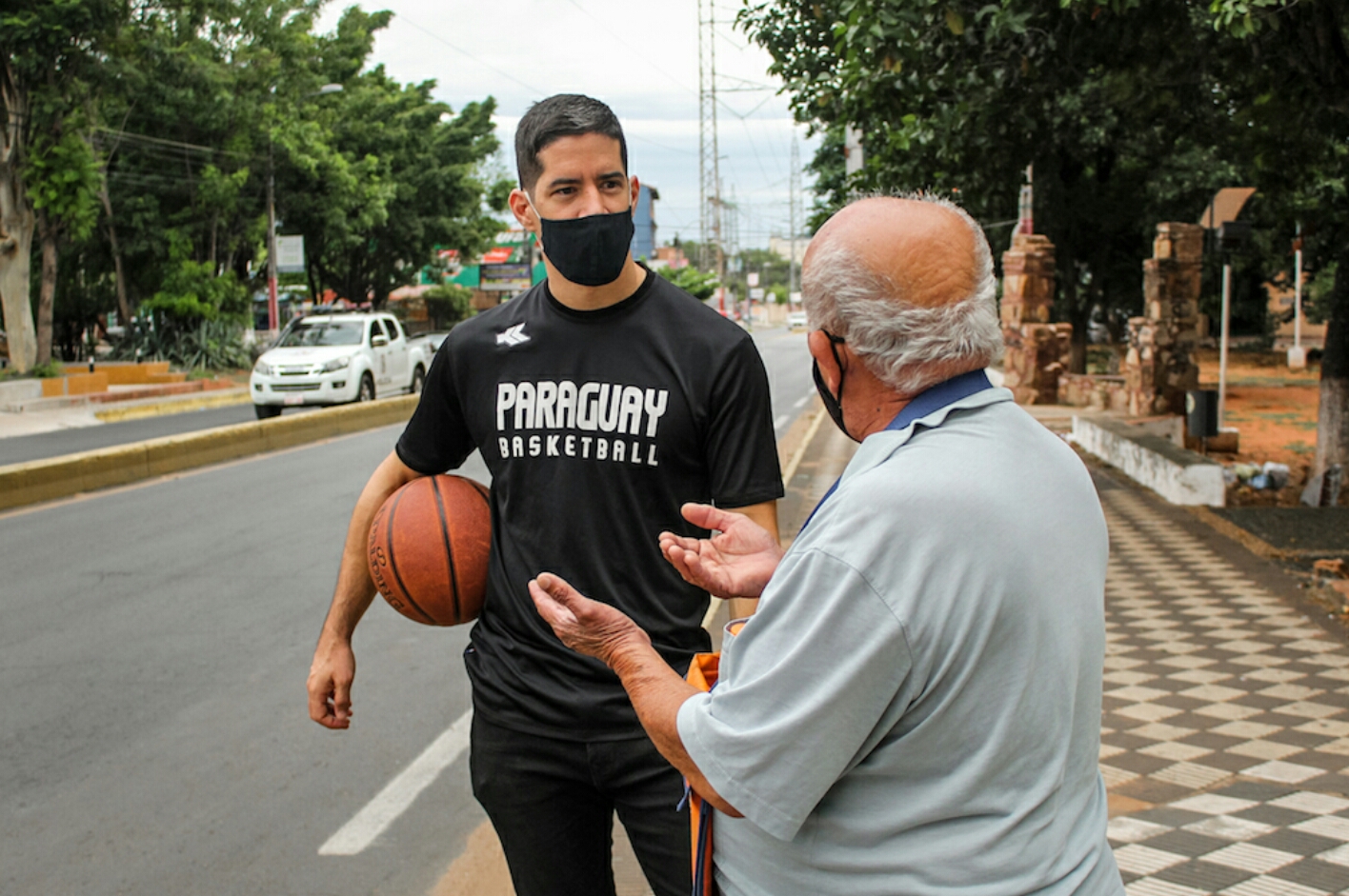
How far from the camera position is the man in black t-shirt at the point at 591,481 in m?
2.55

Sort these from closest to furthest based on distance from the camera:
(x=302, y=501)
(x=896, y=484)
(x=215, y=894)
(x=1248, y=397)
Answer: (x=896, y=484), (x=215, y=894), (x=302, y=501), (x=1248, y=397)

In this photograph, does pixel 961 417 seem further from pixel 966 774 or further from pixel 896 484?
pixel 966 774

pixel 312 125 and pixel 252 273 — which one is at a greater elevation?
pixel 312 125

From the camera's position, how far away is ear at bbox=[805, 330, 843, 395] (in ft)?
5.95

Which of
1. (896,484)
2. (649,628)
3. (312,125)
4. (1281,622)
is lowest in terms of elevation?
(1281,622)

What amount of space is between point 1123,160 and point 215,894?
27555 millimetres

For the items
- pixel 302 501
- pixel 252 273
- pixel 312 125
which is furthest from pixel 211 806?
pixel 252 273

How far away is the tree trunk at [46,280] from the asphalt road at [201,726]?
65.4ft

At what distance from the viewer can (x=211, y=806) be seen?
4.73m

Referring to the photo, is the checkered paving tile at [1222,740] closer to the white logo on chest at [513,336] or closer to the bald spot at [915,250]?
the white logo on chest at [513,336]

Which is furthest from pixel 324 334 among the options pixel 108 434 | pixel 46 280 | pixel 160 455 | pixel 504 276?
pixel 504 276

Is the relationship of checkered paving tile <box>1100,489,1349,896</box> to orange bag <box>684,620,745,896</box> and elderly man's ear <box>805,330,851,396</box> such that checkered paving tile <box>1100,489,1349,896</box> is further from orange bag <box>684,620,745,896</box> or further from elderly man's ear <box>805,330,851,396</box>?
elderly man's ear <box>805,330,851,396</box>

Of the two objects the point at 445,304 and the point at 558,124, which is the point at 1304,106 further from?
the point at 445,304

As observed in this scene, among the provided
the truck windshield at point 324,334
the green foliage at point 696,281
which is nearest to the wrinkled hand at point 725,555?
the truck windshield at point 324,334
